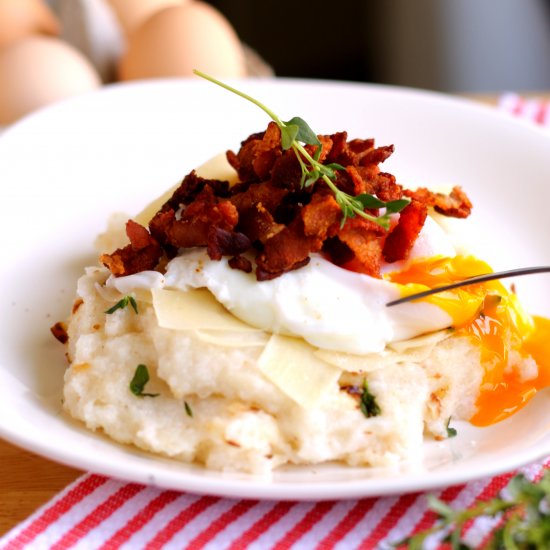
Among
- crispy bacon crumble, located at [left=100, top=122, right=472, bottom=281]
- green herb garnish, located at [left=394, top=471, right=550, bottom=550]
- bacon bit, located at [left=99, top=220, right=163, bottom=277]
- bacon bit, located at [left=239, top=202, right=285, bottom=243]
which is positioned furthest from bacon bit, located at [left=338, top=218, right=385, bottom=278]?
green herb garnish, located at [left=394, top=471, right=550, bottom=550]

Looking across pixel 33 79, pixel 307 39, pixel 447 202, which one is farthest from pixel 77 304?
pixel 307 39

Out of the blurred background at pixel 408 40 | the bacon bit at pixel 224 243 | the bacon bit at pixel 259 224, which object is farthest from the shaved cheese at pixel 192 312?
the blurred background at pixel 408 40

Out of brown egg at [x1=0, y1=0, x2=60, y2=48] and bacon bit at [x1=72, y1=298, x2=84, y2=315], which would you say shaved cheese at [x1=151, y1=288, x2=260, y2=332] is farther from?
brown egg at [x1=0, y1=0, x2=60, y2=48]

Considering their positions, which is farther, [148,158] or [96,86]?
[96,86]

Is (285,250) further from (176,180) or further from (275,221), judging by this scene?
(176,180)

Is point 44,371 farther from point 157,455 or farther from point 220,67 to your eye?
point 220,67

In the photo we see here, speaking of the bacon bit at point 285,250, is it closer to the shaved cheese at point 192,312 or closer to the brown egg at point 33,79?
the shaved cheese at point 192,312

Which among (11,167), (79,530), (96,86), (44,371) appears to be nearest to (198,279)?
(44,371)
